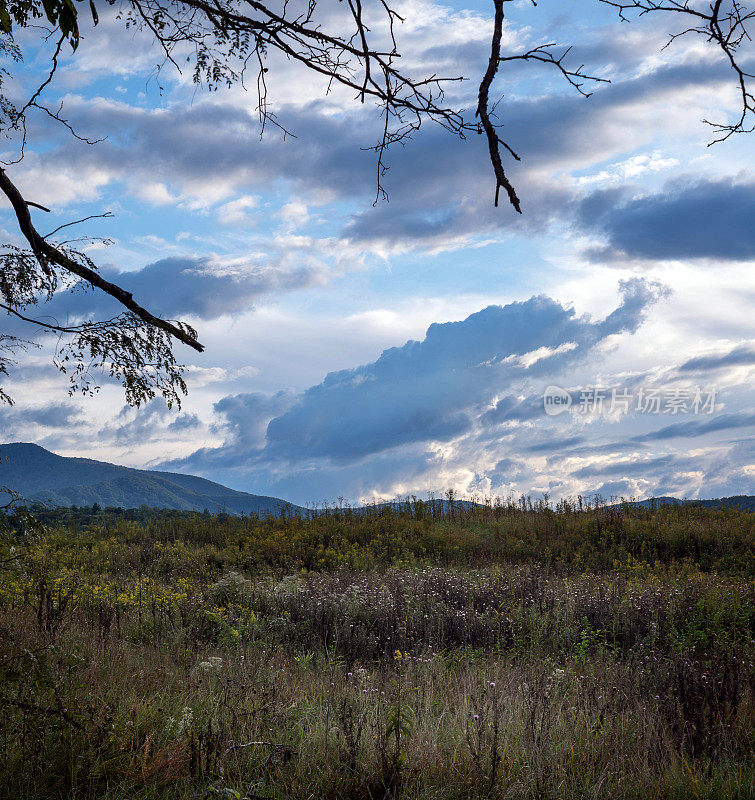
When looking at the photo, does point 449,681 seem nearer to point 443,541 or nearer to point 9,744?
Result: point 9,744

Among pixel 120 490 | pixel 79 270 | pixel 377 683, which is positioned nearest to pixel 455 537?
pixel 377 683

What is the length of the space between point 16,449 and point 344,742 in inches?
6913

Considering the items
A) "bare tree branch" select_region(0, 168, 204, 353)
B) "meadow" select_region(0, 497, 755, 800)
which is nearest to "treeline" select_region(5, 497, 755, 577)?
"meadow" select_region(0, 497, 755, 800)

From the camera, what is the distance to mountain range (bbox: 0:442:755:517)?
19.1m

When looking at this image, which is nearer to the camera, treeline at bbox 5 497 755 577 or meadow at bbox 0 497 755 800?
meadow at bbox 0 497 755 800

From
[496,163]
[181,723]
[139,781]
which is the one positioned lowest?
[139,781]

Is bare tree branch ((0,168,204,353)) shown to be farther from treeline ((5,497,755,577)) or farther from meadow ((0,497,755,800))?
treeline ((5,497,755,577))

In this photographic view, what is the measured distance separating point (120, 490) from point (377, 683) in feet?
310

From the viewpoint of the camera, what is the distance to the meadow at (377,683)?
3564 mm

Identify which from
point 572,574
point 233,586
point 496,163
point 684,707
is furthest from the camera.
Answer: point 572,574

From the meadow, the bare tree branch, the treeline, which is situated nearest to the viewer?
the meadow

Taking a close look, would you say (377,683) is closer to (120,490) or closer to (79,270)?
(79,270)

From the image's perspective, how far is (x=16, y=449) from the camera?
153m

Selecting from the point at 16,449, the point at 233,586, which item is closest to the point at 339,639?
the point at 233,586
